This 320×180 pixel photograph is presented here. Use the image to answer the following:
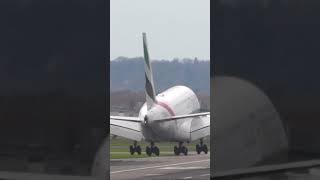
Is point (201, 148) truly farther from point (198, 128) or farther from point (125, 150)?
point (125, 150)

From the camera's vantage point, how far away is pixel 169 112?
33375 mm

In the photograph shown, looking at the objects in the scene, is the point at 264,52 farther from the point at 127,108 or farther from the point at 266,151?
the point at 127,108

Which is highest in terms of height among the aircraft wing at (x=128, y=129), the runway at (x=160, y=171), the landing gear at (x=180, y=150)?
the aircraft wing at (x=128, y=129)

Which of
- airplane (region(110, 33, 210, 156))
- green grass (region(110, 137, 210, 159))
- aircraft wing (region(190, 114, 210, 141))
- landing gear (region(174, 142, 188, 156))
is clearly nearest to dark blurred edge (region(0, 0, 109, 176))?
green grass (region(110, 137, 210, 159))

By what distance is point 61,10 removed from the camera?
18.5ft

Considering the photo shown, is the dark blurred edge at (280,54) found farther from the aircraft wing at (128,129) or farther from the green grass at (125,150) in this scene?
the aircraft wing at (128,129)

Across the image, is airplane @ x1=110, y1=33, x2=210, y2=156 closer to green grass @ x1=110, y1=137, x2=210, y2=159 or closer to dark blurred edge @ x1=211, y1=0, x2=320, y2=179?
green grass @ x1=110, y1=137, x2=210, y2=159

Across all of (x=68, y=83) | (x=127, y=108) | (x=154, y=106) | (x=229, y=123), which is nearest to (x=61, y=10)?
(x=68, y=83)

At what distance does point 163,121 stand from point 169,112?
48 centimetres

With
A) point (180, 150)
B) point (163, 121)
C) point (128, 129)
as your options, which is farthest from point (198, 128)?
point (128, 129)

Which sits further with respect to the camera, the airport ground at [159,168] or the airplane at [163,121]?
the airplane at [163,121]

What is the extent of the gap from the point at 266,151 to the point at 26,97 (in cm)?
182

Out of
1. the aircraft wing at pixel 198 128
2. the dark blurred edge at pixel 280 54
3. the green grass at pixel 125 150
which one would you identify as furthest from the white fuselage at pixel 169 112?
the dark blurred edge at pixel 280 54

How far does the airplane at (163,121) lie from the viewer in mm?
32875
